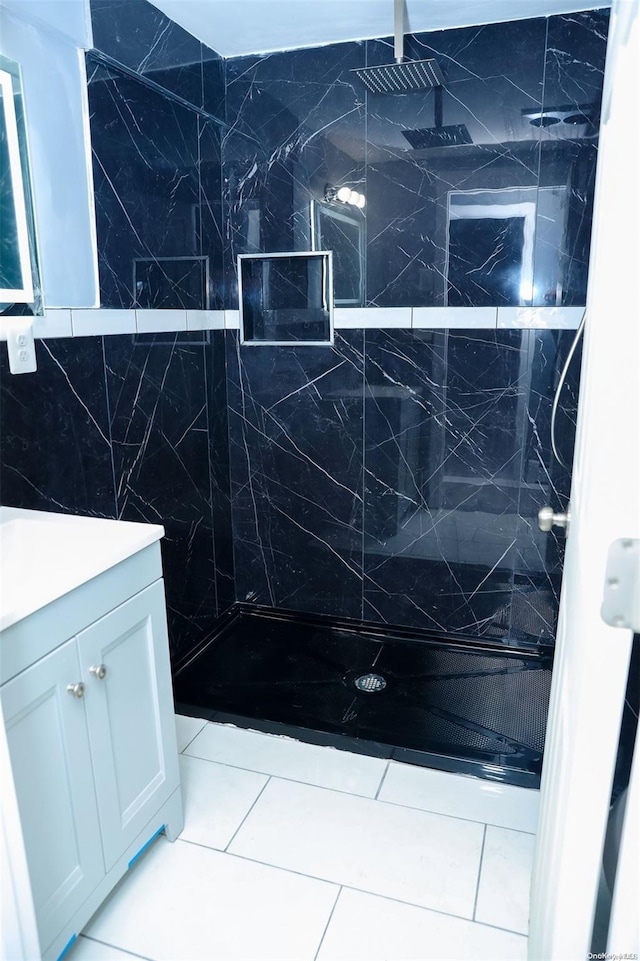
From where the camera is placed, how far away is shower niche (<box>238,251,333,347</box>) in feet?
8.99

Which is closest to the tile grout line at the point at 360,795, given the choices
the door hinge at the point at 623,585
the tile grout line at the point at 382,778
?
the tile grout line at the point at 382,778

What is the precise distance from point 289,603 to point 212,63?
229 centimetres

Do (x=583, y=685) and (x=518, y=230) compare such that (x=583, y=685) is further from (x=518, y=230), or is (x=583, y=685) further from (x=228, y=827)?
(x=518, y=230)

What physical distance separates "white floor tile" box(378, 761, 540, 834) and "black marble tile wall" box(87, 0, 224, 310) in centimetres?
178

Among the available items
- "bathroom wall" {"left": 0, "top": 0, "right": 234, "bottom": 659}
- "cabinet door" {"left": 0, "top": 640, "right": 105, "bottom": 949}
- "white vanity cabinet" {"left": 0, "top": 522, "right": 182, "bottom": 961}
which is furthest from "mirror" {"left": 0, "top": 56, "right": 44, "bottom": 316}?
"cabinet door" {"left": 0, "top": 640, "right": 105, "bottom": 949}

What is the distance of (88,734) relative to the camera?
1407 mm

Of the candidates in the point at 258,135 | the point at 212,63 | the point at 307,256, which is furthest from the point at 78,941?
the point at 212,63

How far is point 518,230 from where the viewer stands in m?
2.46

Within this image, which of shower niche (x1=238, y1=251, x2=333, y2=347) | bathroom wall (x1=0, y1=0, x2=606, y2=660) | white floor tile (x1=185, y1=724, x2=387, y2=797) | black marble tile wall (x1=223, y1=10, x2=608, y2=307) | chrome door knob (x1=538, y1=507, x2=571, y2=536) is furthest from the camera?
shower niche (x1=238, y1=251, x2=333, y2=347)

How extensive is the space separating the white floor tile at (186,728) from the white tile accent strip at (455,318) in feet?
5.57

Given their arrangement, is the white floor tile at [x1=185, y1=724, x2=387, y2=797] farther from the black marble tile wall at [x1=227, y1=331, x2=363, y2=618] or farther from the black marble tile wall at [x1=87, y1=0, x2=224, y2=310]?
the black marble tile wall at [x1=87, y1=0, x2=224, y2=310]

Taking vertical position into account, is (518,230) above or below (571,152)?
below

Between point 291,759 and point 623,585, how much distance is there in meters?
1.69

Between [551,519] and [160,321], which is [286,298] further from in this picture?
[551,519]
